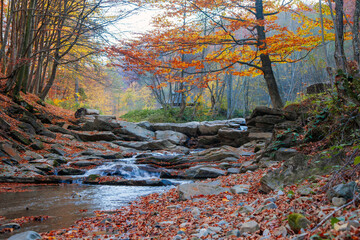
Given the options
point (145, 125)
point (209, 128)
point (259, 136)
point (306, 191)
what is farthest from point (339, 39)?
point (145, 125)

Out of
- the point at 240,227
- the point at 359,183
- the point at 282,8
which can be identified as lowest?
the point at 240,227

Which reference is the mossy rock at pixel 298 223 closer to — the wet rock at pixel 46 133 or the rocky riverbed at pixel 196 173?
the rocky riverbed at pixel 196 173

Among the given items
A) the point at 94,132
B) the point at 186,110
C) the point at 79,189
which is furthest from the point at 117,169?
the point at 186,110

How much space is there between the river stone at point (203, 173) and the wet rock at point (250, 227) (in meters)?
4.54

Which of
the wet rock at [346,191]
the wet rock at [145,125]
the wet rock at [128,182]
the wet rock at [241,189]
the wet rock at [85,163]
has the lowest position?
the wet rock at [128,182]

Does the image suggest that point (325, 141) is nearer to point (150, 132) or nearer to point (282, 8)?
point (282, 8)

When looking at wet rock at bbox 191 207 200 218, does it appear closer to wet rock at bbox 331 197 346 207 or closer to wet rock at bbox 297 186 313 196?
wet rock at bbox 297 186 313 196

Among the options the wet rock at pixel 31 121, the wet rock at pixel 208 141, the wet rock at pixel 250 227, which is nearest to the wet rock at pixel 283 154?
the wet rock at pixel 250 227

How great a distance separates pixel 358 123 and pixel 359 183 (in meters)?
1.82

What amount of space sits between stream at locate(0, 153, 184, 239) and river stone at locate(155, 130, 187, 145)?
19.3ft

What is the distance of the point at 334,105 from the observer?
404 cm

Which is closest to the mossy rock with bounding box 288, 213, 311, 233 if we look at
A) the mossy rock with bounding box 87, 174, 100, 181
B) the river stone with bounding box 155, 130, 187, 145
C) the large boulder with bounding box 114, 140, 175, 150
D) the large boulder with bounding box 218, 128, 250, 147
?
the mossy rock with bounding box 87, 174, 100, 181

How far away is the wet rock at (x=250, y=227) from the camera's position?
2.33m

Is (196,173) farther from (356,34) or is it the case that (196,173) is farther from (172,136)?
(172,136)
